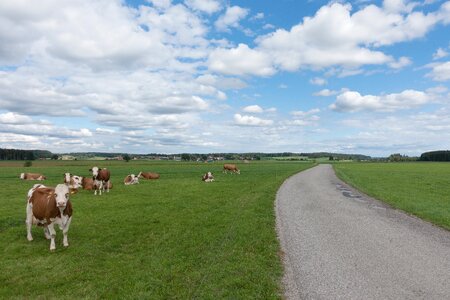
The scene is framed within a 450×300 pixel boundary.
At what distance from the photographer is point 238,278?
7.94 meters

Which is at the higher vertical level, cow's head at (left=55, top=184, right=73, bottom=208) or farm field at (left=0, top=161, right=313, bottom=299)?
cow's head at (left=55, top=184, right=73, bottom=208)

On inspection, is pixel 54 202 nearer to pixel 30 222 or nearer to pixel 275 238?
pixel 30 222

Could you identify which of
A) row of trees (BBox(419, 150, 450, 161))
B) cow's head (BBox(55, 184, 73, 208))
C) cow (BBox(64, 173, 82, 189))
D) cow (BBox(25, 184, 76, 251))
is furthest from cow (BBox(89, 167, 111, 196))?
row of trees (BBox(419, 150, 450, 161))

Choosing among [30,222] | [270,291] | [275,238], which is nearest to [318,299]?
[270,291]

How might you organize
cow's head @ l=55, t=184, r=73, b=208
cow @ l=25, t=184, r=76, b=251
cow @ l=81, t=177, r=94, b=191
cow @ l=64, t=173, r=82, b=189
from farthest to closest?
cow @ l=81, t=177, r=94, b=191
cow @ l=64, t=173, r=82, b=189
cow @ l=25, t=184, r=76, b=251
cow's head @ l=55, t=184, r=73, b=208

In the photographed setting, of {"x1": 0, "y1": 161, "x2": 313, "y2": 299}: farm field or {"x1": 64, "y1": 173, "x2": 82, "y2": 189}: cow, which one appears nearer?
{"x1": 0, "y1": 161, "x2": 313, "y2": 299}: farm field

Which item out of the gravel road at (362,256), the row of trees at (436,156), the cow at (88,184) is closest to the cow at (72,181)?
the cow at (88,184)

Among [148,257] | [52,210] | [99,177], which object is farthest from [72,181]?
[148,257]

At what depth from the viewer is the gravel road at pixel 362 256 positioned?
738cm

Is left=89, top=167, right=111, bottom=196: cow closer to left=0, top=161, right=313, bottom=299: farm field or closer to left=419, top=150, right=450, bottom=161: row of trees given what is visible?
left=0, top=161, right=313, bottom=299: farm field

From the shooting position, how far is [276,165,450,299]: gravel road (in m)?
7.38

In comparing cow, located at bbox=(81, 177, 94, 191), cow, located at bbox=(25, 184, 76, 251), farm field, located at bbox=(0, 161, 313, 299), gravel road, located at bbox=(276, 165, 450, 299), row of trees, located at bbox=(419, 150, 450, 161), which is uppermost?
row of trees, located at bbox=(419, 150, 450, 161)

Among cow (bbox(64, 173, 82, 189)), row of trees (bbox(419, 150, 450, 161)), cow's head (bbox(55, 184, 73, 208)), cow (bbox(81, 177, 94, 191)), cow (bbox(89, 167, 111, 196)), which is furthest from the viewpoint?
row of trees (bbox(419, 150, 450, 161))

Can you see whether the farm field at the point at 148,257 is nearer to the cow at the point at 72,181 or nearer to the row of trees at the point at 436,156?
the cow at the point at 72,181
